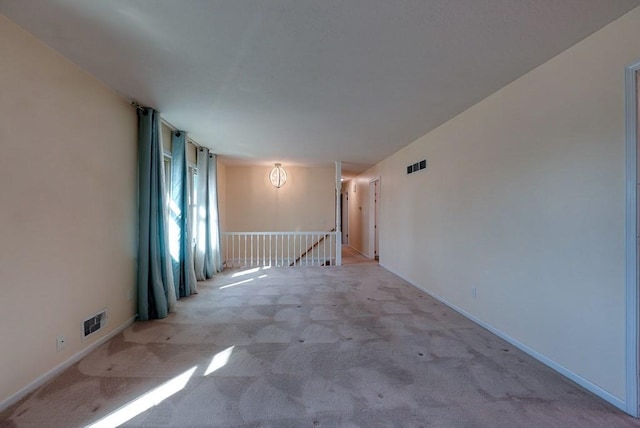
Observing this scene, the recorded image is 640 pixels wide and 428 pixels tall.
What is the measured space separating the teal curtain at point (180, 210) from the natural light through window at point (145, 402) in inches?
88.2

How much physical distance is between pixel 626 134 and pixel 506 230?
118 centimetres

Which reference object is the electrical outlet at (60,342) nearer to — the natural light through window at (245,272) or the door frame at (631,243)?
the natural light through window at (245,272)

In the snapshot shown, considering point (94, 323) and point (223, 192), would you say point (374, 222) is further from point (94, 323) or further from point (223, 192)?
point (94, 323)

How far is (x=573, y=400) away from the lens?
1.85m

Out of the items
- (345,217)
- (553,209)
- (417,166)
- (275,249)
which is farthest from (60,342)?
(345,217)

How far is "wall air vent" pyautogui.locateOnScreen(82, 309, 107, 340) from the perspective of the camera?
2475 millimetres

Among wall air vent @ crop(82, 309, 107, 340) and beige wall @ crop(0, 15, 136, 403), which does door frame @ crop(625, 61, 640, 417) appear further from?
wall air vent @ crop(82, 309, 107, 340)

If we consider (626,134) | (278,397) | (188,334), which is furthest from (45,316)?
(626,134)

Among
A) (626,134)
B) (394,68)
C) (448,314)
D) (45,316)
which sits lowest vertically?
(448,314)

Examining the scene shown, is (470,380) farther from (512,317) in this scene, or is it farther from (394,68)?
(394,68)

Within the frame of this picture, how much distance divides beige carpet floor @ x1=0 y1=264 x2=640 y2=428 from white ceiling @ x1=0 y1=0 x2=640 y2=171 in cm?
246

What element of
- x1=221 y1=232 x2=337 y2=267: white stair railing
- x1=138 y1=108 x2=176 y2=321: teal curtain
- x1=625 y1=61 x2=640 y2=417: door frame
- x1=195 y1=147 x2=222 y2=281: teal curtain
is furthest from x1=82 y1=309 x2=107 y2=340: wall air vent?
x1=625 y1=61 x2=640 y2=417: door frame

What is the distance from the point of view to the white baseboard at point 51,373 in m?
1.80

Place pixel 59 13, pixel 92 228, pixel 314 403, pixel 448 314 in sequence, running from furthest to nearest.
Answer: pixel 448 314 → pixel 92 228 → pixel 314 403 → pixel 59 13
